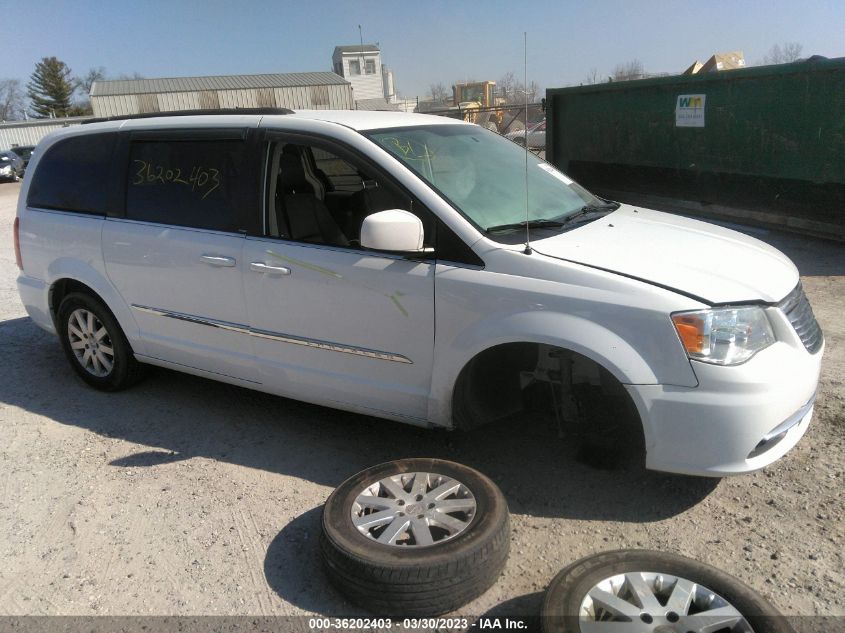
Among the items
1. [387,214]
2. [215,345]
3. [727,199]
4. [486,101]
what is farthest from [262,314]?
[486,101]

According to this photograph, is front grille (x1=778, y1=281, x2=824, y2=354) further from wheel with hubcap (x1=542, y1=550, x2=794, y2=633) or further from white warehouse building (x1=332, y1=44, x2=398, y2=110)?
white warehouse building (x1=332, y1=44, x2=398, y2=110)

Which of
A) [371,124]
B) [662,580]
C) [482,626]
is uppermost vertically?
[371,124]

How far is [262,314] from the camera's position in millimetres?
3695

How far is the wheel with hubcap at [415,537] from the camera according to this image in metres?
2.48

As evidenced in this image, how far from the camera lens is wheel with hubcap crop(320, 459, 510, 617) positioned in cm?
248

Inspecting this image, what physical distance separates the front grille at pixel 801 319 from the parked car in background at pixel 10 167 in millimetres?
33032

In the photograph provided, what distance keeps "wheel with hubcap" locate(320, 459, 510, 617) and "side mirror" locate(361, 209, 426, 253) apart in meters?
1.00

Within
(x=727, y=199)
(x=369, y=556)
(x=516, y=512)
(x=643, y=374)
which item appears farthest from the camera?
(x=727, y=199)

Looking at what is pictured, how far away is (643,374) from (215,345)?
2461mm

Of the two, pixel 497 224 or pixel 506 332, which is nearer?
pixel 506 332

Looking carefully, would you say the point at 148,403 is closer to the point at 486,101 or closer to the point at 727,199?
the point at 727,199

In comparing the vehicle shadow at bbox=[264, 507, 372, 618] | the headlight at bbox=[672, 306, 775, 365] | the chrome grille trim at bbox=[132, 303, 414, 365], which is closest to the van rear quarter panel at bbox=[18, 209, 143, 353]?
the chrome grille trim at bbox=[132, 303, 414, 365]

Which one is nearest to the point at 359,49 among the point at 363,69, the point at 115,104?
the point at 363,69

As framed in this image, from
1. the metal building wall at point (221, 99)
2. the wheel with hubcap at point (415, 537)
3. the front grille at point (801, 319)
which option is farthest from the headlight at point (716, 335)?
the metal building wall at point (221, 99)
